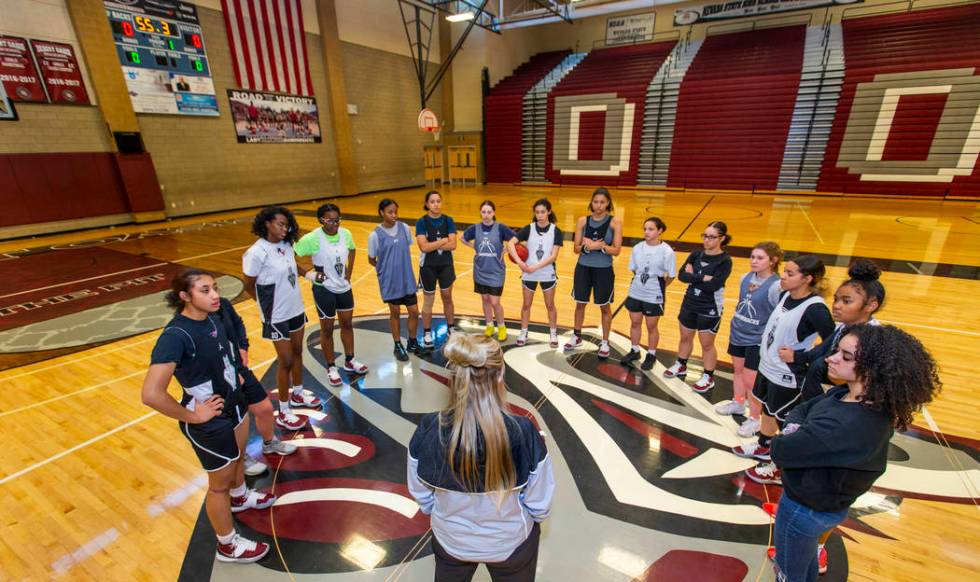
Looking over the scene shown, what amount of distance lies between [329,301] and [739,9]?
19.8 meters

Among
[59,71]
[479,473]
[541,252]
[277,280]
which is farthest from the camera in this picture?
[59,71]

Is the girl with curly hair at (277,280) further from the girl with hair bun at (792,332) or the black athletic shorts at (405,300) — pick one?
the girl with hair bun at (792,332)

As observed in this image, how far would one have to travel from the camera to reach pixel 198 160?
12344mm

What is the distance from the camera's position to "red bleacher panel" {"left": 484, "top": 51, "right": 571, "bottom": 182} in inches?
751

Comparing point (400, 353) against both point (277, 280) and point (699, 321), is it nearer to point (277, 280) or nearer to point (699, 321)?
point (277, 280)

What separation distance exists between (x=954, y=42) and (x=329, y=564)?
2033 cm

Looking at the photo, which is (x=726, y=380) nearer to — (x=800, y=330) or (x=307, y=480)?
(x=800, y=330)

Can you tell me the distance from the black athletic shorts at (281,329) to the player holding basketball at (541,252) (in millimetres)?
2070

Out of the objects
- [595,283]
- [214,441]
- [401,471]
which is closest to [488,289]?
[595,283]

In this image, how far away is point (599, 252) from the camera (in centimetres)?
416

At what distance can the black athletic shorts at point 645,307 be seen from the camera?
385 cm

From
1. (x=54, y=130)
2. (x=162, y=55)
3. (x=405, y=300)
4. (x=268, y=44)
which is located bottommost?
(x=405, y=300)

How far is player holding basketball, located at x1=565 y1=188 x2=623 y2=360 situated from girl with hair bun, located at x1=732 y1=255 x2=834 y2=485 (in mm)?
1615

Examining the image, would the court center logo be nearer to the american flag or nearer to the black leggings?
the black leggings
